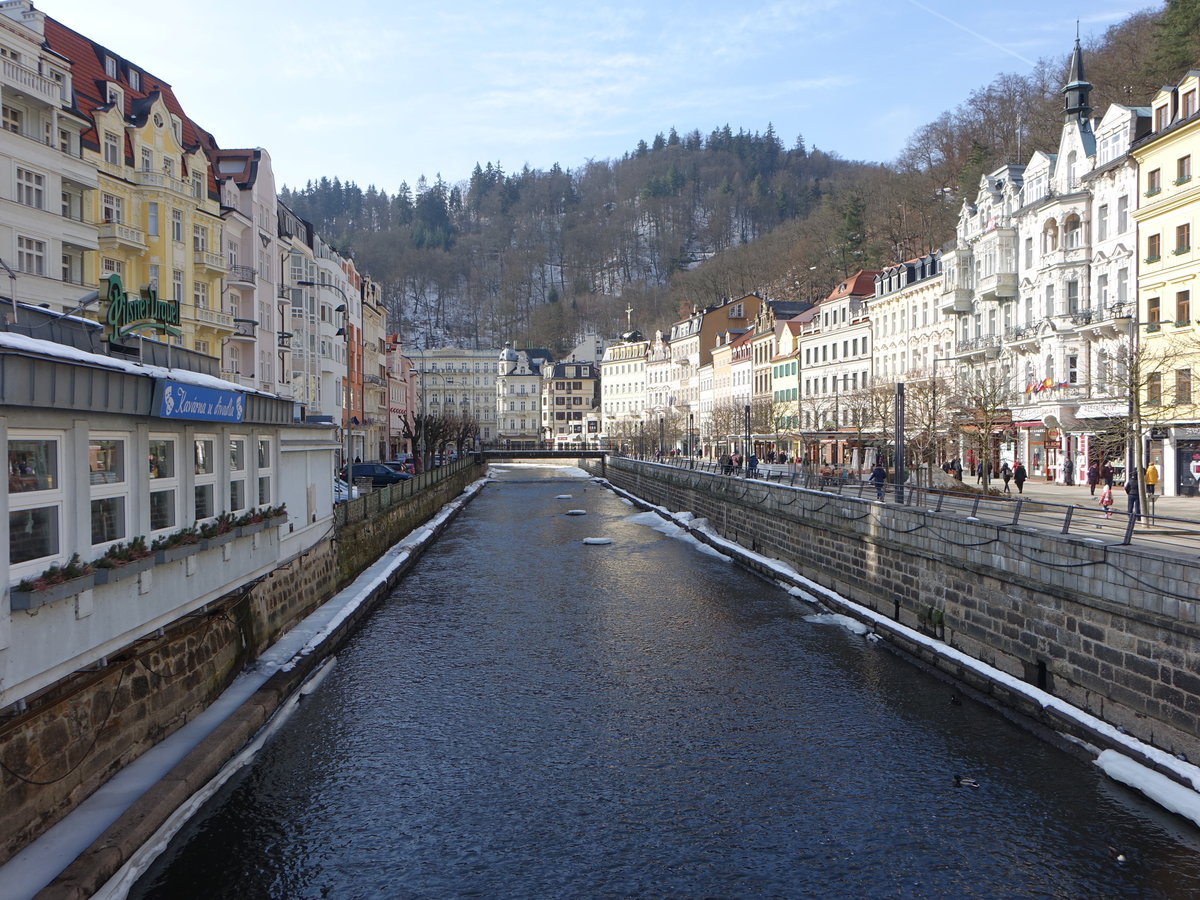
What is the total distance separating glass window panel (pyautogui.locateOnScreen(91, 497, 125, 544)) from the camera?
35.7ft

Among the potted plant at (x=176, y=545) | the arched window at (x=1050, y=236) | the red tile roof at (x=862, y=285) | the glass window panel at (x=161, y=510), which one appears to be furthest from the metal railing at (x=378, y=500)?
the red tile roof at (x=862, y=285)

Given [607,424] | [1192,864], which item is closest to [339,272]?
[1192,864]

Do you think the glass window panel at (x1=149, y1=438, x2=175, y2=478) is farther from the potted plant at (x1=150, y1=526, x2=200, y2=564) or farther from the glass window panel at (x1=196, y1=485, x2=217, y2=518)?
the glass window panel at (x1=196, y1=485, x2=217, y2=518)

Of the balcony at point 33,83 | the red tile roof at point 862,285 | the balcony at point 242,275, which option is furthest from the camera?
the red tile roof at point 862,285

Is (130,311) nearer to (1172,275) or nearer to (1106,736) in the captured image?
(1106,736)

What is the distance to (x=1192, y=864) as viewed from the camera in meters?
10.5

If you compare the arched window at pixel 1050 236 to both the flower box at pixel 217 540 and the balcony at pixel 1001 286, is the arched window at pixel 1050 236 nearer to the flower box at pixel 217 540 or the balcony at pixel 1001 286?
the balcony at pixel 1001 286

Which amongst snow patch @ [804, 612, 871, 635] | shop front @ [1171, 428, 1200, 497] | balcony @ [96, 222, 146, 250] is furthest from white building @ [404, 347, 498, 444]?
snow patch @ [804, 612, 871, 635]

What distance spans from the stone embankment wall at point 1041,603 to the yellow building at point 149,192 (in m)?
25.9

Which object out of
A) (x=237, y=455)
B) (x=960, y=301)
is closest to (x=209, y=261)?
(x=237, y=455)

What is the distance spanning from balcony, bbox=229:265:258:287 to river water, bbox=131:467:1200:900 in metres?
28.1

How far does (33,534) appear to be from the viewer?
379 inches

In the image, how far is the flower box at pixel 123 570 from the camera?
412 inches

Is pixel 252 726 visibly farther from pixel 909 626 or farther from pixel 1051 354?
pixel 1051 354
